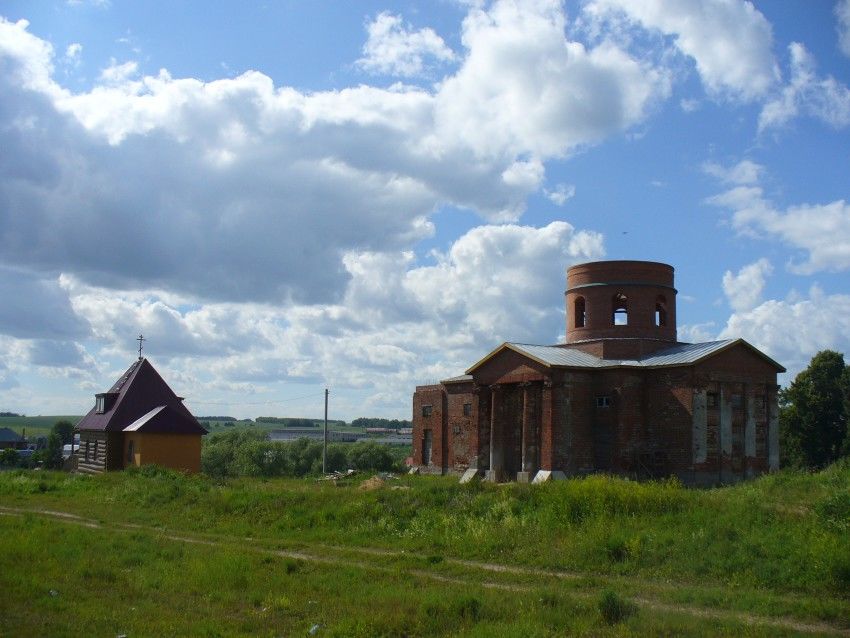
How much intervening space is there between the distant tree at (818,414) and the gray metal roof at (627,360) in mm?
16997

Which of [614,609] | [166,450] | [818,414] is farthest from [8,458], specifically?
[614,609]

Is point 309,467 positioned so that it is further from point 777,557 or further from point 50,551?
point 777,557

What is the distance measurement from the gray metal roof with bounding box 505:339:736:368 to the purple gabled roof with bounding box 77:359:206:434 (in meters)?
16.2

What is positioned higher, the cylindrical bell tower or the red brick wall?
the cylindrical bell tower

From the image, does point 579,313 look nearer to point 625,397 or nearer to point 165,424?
point 625,397

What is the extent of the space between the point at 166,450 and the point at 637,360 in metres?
21.4

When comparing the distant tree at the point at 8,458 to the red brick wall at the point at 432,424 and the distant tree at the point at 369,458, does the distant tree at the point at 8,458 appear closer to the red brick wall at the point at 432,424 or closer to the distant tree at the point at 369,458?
the distant tree at the point at 369,458

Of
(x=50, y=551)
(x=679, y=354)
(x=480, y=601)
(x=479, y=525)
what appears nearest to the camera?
(x=480, y=601)

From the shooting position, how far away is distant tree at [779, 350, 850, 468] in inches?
1758

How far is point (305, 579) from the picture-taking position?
14172 mm

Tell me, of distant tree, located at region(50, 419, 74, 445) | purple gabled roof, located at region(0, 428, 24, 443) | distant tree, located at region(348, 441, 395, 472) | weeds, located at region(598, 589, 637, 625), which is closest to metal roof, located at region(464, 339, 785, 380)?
weeds, located at region(598, 589, 637, 625)

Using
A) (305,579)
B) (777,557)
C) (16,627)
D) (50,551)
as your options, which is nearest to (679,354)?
(777,557)

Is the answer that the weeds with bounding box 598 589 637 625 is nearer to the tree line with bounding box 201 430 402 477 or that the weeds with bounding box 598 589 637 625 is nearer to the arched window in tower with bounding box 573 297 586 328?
the arched window in tower with bounding box 573 297 586 328

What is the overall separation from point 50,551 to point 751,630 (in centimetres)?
1303
